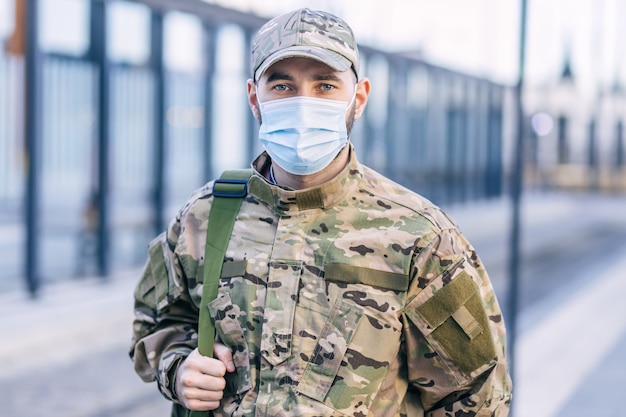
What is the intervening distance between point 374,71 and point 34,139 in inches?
305

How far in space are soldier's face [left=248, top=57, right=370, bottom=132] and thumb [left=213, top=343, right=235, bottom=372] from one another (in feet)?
1.63

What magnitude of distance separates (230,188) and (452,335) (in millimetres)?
528

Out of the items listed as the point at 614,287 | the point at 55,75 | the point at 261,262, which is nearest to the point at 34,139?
the point at 55,75

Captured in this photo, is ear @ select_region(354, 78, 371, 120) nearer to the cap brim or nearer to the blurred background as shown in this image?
the cap brim

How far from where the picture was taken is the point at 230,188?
6.03ft

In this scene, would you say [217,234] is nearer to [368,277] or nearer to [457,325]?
[368,277]

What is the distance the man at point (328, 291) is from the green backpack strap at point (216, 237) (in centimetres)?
2

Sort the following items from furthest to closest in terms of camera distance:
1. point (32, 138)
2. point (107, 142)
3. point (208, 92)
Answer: point (208, 92), point (107, 142), point (32, 138)

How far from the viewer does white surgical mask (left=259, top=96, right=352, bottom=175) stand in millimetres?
1791

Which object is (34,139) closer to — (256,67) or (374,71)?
(256,67)

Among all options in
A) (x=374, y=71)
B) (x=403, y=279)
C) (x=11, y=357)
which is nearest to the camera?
(x=403, y=279)

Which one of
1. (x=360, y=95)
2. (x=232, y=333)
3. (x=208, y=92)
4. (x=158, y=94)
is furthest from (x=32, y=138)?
(x=232, y=333)

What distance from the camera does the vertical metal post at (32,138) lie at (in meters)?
7.92

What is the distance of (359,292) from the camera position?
1684mm
